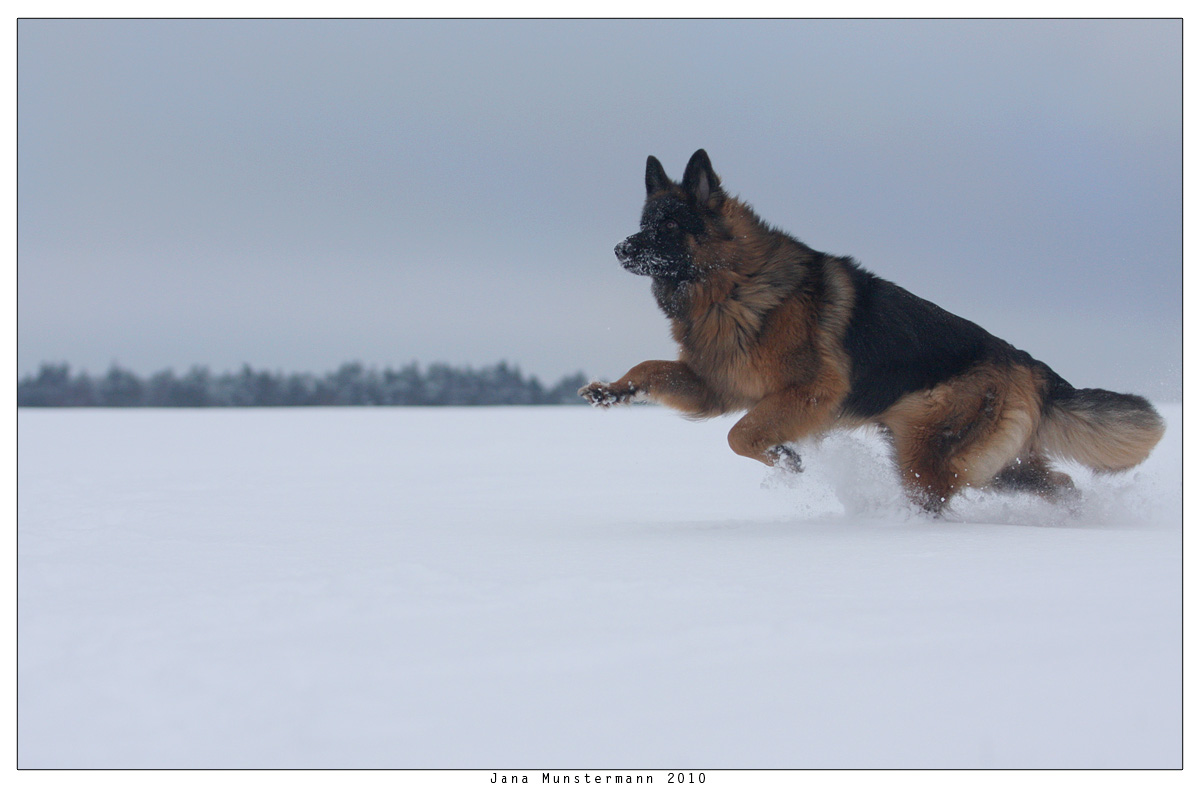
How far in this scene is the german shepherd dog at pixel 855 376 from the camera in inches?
195

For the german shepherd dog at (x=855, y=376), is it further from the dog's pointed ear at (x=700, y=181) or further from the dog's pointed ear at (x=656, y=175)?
the dog's pointed ear at (x=656, y=175)

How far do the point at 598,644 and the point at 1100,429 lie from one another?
4.42 metres

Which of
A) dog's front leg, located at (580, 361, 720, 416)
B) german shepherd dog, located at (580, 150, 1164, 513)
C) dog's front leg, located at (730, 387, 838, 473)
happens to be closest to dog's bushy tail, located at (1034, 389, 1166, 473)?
german shepherd dog, located at (580, 150, 1164, 513)

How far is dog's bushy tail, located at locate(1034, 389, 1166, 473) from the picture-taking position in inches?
198

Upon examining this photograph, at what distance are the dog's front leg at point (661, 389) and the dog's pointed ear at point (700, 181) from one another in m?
1.17

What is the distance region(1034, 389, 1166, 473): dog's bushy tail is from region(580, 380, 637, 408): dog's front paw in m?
2.69

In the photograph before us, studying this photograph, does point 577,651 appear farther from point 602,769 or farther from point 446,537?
point 446,537

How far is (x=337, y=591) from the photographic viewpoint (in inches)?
106

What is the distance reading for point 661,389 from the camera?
537 cm

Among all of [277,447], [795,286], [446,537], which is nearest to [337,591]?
[446,537]

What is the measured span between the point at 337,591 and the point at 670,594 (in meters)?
1.14

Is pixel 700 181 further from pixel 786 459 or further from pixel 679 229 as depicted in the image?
pixel 786 459

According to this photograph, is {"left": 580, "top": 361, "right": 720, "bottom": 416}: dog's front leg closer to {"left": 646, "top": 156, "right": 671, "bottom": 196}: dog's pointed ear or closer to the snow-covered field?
the snow-covered field

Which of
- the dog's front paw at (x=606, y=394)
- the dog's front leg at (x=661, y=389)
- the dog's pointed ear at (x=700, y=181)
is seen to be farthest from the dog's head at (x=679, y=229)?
the dog's front paw at (x=606, y=394)
